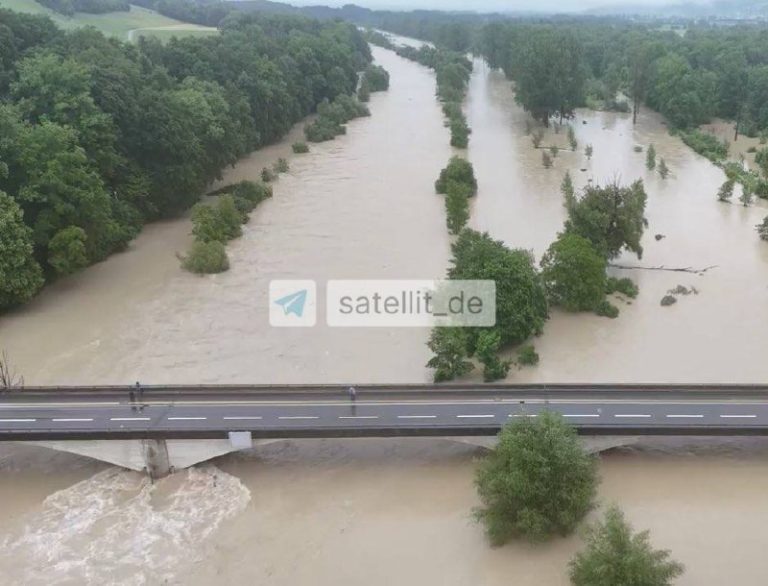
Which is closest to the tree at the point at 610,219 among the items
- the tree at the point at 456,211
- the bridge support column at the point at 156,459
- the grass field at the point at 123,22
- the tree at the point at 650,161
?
the tree at the point at 456,211

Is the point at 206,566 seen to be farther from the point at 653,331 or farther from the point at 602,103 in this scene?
the point at 602,103

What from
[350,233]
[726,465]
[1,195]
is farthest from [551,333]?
[1,195]

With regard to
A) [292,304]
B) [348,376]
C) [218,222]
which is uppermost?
[218,222]

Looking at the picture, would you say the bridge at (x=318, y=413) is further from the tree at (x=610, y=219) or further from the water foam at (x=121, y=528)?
the tree at (x=610, y=219)

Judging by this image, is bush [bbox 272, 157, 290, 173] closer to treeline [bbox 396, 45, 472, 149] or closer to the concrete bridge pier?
treeline [bbox 396, 45, 472, 149]

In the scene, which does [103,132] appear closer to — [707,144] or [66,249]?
[66,249]

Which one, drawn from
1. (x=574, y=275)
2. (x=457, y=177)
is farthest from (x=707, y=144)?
(x=574, y=275)
